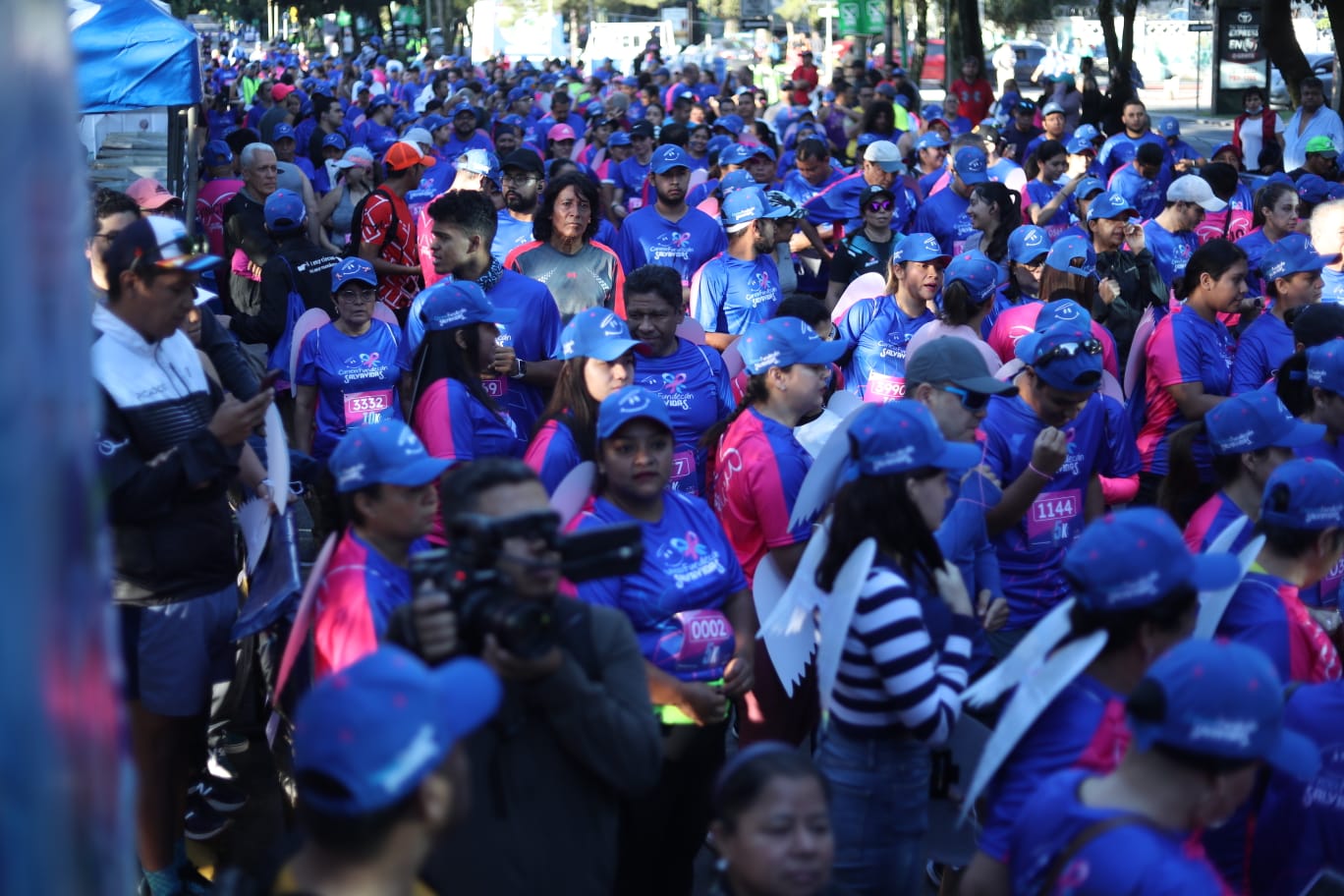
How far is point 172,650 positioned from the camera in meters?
4.59

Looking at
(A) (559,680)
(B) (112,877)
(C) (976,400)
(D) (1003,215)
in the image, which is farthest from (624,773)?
(D) (1003,215)

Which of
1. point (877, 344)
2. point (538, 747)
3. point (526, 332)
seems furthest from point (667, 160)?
point (538, 747)

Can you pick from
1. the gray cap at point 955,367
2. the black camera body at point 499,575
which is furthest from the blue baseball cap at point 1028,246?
the black camera body at point 499,575

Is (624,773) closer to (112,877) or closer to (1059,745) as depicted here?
(1059,745)

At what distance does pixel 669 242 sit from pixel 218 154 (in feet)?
19.0

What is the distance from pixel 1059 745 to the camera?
3.27 metres

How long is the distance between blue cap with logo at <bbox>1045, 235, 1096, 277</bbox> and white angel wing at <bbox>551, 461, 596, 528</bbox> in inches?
165

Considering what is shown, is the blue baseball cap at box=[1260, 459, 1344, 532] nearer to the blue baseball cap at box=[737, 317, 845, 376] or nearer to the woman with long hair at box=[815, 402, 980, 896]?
the woman with long hair at box=[815, 402, 980, 896]

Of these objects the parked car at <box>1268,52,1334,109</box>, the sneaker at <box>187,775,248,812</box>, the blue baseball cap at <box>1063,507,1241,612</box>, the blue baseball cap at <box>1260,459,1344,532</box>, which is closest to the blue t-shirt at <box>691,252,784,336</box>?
the sneaker at <box>187,775,248,812</box>

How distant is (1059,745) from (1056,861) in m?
0.53

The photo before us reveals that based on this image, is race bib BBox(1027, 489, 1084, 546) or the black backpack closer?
A: race bib BBox(1027, 489, 1084, 546)

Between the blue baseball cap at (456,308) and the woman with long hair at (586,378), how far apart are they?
35 centimetres

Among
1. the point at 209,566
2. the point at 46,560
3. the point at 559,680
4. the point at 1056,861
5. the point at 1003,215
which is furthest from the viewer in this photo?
the point at 1003,215

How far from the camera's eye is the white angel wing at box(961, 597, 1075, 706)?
3281mm
